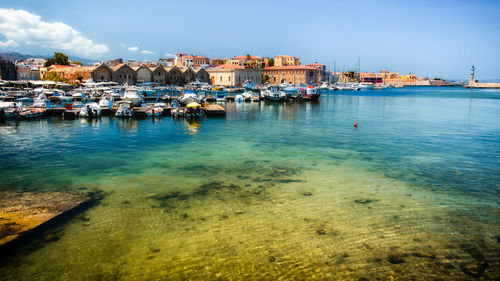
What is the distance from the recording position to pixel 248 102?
47188 millimetres

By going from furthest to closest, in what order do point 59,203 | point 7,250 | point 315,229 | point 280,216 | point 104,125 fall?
1. point 104,125
2. point 59,203
3. point 280,216
4. point 315,229
5. point 7,250

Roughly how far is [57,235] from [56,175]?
4955mm

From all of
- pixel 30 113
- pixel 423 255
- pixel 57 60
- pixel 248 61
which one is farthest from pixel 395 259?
pixel 248 61

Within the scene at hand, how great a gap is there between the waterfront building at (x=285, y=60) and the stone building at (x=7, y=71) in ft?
268

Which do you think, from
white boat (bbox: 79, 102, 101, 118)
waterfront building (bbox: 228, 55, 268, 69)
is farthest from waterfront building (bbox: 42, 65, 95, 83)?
waterfront building (bbox: 228, 55, 268, 69)

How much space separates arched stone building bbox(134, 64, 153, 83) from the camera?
6472cm

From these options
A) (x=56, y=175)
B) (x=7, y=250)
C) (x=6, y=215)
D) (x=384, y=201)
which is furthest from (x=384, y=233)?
(x=56, y=175)

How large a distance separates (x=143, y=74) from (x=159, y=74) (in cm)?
359

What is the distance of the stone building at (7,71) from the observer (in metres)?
53.3

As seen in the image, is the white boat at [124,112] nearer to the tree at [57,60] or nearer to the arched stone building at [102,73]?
the arched stone building at [102,73]

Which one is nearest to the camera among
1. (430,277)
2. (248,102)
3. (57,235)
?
(430,277)

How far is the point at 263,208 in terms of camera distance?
26.7 ft

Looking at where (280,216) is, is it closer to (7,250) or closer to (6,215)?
(7,250)

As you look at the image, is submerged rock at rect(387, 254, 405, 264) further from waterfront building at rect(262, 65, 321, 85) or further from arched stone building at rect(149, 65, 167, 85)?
waterfront building at rect(262, 65, 321, 85)
